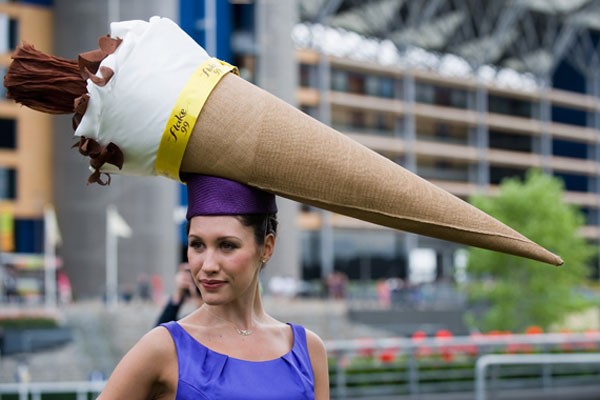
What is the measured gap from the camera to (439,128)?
69875 millimetres

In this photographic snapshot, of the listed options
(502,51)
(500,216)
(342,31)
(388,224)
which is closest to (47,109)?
(388,224)

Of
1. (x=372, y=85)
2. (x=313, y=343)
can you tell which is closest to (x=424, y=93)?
(x=372, y=85)

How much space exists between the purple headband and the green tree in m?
24.7

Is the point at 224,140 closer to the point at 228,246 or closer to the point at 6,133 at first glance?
the point at 228,246

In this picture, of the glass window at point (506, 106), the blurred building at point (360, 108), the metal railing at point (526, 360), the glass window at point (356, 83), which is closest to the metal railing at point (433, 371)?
the metal railing at point (526, 360)

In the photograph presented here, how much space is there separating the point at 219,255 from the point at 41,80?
0.64 metres

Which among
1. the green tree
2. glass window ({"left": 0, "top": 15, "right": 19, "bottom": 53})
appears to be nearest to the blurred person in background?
the green tree

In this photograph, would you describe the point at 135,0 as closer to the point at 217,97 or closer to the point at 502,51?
the point at 217,97

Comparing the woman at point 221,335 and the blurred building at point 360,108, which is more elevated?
the blurred building at point 360,108

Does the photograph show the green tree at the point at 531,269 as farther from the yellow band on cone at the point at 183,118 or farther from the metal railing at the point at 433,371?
the yellow band on cone at the point at 183,118

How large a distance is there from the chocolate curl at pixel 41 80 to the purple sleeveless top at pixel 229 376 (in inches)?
26.1

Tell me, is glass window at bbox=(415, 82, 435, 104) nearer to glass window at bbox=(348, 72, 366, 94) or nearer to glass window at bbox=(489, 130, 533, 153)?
glass window at bbox=(348, 72, 366, 94)

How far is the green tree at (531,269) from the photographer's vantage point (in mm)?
27266

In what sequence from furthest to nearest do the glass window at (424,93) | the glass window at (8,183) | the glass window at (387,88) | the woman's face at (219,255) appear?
the glass window at (424,93) → the glass window at (387,88) → the glass window at (8,183) → the woman's face at (219,255)
